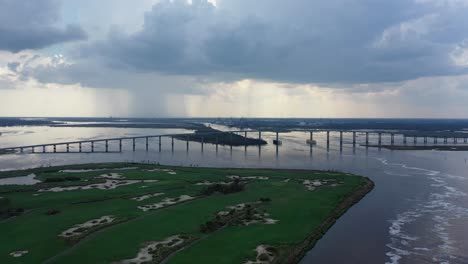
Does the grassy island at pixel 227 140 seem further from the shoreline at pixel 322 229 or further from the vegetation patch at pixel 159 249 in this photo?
the vegetation patch at pixel 159 249

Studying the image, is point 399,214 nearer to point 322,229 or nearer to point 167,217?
point 322,229

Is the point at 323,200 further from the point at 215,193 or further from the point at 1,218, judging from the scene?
the point at 1,218

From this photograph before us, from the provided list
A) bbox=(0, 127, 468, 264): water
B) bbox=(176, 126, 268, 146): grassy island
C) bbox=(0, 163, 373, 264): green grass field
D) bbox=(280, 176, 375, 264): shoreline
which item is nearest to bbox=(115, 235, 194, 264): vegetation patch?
bbox=(0, 163, 373, 264): green grass field

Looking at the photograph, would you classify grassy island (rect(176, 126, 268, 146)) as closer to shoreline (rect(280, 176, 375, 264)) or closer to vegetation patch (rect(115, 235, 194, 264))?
shoreline (rect(280, 176, 375, 264))

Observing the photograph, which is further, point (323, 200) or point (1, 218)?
point (323, 200)

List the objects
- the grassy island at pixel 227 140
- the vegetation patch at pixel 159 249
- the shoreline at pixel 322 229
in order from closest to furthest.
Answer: the vegetation patch at pixel 159 249 → the shoreline at pixel 322 229 → the grassy island at pixel 227 140

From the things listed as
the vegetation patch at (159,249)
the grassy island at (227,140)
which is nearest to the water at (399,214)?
the vegetation patch at (159,249)

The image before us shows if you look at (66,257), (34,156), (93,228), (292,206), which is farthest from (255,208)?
(34,156)

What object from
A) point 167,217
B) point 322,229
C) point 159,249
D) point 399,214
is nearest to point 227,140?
point 399,214
